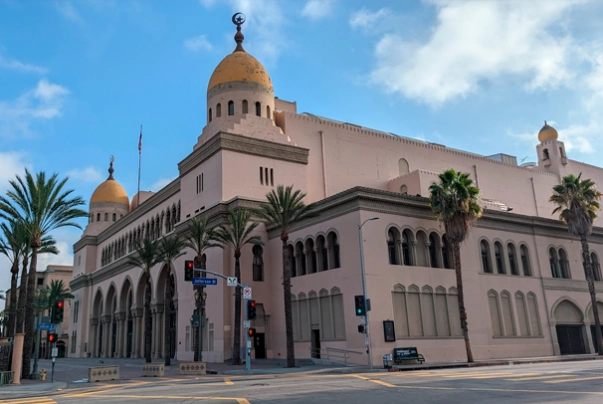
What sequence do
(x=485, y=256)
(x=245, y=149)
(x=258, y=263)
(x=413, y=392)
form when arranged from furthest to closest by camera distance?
(x=245, y=149), (x=258, y=263), (x=485, y=256), (x=413, y=392)

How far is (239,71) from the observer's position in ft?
160

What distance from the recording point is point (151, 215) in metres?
59.5

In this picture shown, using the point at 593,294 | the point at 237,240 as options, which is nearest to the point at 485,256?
the point at 593,294

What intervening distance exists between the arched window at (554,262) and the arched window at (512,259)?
458 centimetres

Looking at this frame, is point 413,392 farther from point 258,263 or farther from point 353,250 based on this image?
point 258,263

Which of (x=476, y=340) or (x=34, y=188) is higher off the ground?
(x=34, y=188)

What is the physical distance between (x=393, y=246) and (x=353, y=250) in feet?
11.4

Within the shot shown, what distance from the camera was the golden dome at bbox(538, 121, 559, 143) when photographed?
64.1 meters

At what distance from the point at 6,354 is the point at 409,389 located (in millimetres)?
21345

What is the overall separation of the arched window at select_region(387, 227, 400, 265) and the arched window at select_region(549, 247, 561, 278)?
17214 millimetres

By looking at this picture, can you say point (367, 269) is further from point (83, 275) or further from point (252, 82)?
point (83, 275)

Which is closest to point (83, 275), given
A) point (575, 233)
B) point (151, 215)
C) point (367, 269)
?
point (151, 215)

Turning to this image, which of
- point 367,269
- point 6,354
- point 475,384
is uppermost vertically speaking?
point 367,269

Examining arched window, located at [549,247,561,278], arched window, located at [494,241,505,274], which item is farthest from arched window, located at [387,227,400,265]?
arched window, located at [549,247,561,278]
